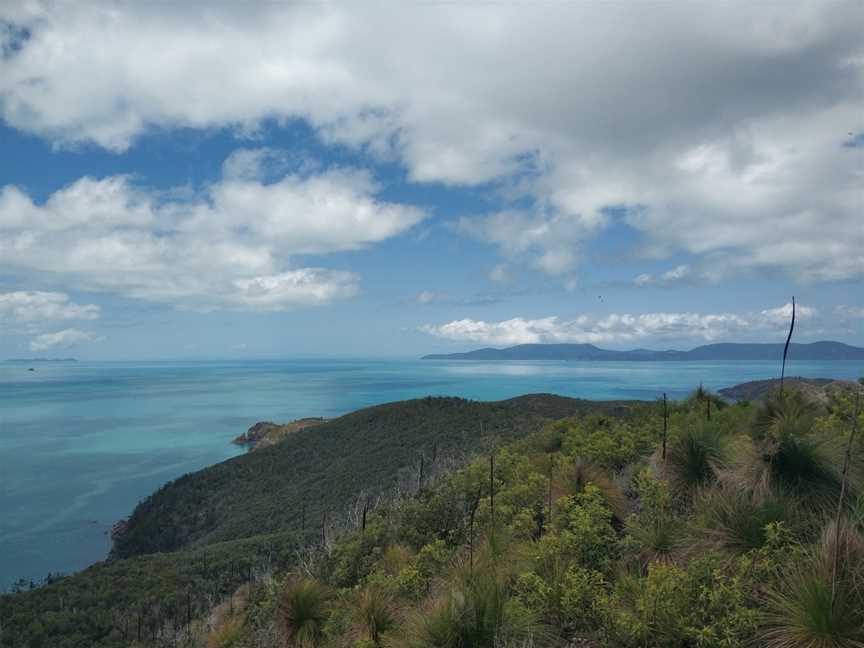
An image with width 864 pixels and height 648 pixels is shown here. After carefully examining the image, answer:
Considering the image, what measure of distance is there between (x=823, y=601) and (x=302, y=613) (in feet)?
23.9

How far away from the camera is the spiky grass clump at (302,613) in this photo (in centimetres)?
809

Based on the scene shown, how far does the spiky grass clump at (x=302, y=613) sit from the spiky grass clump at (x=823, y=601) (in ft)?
21.0

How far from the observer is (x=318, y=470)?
2227 inches

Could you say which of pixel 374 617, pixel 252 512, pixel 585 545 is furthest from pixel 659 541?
pixel 252 512

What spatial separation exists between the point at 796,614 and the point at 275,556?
28.3 m

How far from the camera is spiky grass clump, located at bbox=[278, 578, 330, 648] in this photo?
8094 millimetres

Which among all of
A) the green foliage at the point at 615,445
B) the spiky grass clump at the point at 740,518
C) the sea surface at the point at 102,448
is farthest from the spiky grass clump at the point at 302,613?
the sea surface at the point at 102,448

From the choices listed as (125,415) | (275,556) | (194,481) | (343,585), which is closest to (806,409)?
(343,585)

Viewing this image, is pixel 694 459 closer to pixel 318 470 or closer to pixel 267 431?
pixel 318 470

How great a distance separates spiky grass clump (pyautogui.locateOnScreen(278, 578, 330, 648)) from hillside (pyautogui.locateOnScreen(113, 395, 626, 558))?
28.1 metres

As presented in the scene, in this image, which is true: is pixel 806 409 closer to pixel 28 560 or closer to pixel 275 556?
pixel 275 556

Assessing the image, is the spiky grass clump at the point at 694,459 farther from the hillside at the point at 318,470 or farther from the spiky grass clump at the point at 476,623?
the hillside at the point at 318,470

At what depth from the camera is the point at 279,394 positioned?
7618 inches

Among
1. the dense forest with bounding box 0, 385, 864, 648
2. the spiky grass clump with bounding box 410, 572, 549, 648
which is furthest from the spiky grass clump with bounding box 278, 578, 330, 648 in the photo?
the spiky grass clump with bounding box 410, 572, 549, 648
